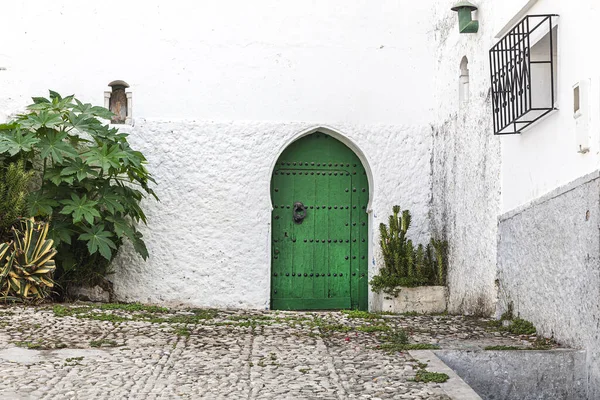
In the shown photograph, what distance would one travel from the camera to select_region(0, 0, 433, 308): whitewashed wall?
10.2 meters

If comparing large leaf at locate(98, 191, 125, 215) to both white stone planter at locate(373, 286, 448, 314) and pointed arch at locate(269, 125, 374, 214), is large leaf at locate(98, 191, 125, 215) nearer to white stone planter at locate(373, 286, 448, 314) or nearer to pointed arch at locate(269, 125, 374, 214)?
pointed arch at locate(269, 125, 374, 214)

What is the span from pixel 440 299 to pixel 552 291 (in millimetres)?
2953

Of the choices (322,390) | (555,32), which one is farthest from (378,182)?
(322,390)

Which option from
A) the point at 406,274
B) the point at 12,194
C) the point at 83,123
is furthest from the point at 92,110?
the point at 406,274

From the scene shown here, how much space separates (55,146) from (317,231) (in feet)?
10.9

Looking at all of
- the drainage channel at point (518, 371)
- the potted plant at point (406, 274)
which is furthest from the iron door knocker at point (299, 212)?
the drainage channel at point (518, 371)

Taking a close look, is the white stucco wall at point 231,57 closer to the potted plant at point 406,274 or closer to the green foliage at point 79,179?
the green foliage at point 79,179

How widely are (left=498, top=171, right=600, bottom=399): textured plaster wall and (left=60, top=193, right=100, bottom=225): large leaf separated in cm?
419

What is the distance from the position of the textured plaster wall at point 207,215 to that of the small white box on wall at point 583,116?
4386 mm

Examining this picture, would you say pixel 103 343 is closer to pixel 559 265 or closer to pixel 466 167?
pixel 559 265

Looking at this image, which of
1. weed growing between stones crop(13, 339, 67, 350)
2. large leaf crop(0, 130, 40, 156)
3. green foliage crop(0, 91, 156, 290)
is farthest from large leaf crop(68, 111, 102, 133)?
weed growing between stones crop(13, 339, 67, 350)

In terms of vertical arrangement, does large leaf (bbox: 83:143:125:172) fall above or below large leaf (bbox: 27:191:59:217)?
above

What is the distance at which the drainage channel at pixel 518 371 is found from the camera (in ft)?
21.2

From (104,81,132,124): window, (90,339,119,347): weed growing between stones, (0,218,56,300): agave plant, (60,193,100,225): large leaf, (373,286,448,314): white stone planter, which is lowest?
(90,339,119,347): weed growing between stones
